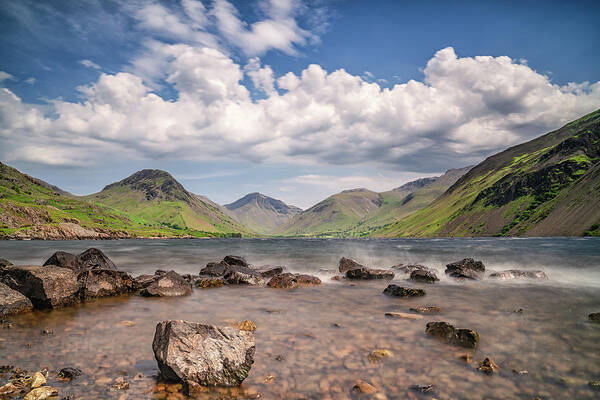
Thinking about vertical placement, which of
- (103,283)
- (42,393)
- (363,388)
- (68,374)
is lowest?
(363,388)

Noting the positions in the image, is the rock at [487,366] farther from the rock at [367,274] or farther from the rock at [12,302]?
the rock at [367,274]

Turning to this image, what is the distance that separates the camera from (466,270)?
3531 cm

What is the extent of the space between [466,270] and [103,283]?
35489 millimetres

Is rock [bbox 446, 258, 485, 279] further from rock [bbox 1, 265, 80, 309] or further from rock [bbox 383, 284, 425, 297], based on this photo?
rock [bbox 1, 265, 80, 309]

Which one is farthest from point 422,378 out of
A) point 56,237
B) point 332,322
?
point 56,237

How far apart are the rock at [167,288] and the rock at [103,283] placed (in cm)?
178

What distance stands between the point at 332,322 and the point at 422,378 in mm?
6733

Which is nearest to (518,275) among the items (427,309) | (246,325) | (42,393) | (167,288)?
(427,309)

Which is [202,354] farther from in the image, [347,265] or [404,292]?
[347,265]

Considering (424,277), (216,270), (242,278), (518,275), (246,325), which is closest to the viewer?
(246,325)

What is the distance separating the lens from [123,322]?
16078 mm

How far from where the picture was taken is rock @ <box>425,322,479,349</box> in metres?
12.9

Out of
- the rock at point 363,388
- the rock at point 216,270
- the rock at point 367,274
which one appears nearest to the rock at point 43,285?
the rock at point 216,270

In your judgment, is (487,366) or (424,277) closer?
(487,366)
